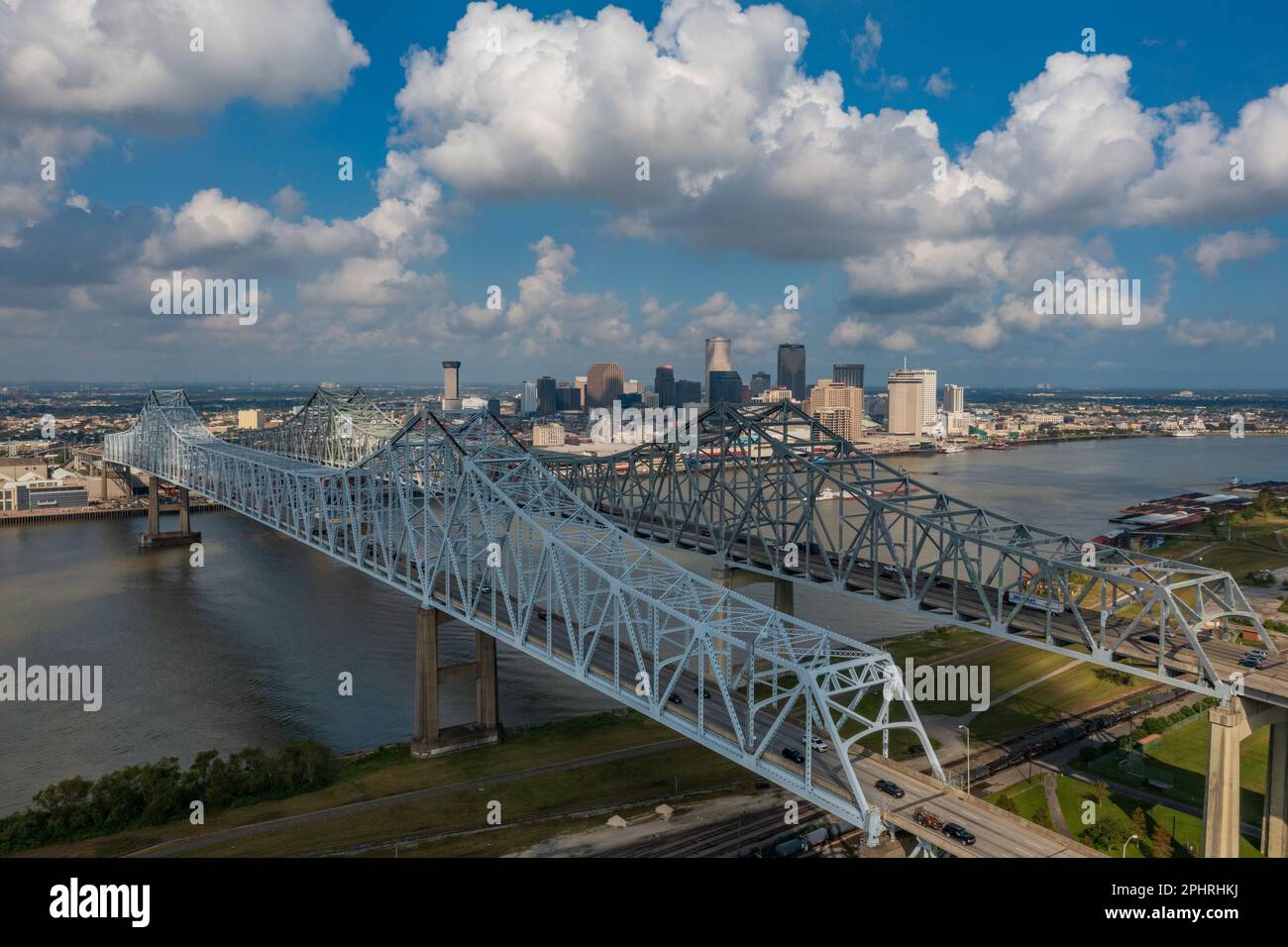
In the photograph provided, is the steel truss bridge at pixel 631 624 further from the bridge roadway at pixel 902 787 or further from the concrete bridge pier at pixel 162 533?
the concrete bridge pier at pixel 162 533

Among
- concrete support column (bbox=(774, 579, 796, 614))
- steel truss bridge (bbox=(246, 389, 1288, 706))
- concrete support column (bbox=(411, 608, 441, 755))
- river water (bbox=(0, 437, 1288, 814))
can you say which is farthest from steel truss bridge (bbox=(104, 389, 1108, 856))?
river water (bbox=(0, 437, 1288, 814))

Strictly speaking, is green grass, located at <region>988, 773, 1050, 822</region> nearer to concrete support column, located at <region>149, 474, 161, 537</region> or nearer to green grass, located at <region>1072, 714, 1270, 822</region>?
green grass, located at <region>1072, 714, 1270, 822</region>

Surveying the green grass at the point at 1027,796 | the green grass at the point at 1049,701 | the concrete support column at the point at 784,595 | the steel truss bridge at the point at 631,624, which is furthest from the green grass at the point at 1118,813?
the concrete support column at the point at 784,595

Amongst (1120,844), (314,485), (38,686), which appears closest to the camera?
(1120,844)

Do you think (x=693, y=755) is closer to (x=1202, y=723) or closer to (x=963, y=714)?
(x=963, y=714)

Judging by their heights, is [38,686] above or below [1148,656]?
below
